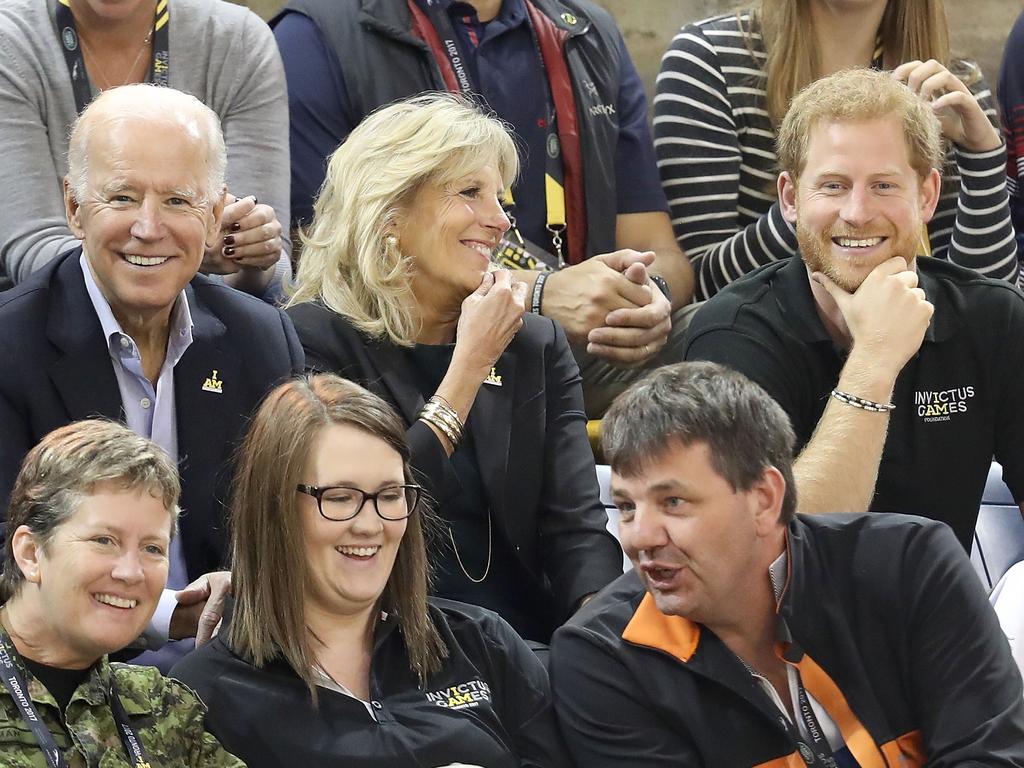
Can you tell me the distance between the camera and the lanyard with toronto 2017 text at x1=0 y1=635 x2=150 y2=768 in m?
1.78

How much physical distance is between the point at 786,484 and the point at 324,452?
0.59 metres

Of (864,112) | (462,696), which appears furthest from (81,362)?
(864,112)

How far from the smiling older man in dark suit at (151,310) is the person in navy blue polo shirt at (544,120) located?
81 centimetres

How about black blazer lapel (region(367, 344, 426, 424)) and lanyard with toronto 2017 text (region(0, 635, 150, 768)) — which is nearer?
lanyard with toronto 2017 text (region(0, 635, 150, 768))

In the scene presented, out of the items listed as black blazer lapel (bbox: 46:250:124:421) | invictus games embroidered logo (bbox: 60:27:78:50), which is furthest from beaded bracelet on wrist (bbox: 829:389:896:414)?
invictus games embroidered logo (bbox: 60:27:78:50)

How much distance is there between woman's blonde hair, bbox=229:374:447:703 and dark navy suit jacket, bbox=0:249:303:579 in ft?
0.91

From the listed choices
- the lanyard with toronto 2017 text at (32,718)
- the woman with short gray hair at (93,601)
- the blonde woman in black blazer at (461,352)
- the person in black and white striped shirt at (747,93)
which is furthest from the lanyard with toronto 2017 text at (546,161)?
the lanyard with toronto 2017 text at (32,718)

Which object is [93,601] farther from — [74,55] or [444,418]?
[74,55]

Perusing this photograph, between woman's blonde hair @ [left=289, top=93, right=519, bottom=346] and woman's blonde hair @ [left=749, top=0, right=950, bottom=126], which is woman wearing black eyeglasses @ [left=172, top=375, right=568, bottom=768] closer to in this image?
woman's blonde hair @ [left=289, top=93, right=519, bottom=346]

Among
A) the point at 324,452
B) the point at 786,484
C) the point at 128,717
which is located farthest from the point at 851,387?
the point at 128,717

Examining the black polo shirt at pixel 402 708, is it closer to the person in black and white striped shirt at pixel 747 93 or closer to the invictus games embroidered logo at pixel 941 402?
the invictus games embroidered logo at pixel 941 402

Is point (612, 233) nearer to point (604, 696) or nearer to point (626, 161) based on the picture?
point (626, 161)

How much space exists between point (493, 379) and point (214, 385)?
47 centimetres

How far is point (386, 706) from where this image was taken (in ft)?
6.77
